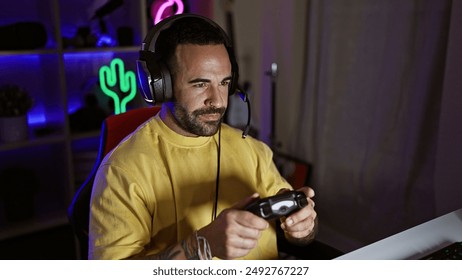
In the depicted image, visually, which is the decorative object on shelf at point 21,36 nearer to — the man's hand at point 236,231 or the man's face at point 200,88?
the man's face at point 200,88

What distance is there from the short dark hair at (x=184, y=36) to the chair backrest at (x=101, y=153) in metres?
0.23

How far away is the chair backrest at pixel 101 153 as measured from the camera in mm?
1026

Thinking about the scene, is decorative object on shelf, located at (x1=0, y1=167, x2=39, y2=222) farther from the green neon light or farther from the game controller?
the game controller

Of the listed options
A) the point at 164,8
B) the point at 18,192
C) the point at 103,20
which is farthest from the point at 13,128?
the point at 164,8

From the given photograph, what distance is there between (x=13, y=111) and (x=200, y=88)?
1343 mm

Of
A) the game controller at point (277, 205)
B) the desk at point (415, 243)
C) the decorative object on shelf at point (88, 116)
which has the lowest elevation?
the decorative object on shelf at point (88, 116)

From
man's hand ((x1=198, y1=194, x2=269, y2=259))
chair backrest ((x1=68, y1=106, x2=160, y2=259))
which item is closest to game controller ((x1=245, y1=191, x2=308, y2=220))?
man's hand ((x1=198, y1=194, x2=269, y2=259))

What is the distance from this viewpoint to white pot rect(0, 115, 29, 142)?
191 cm

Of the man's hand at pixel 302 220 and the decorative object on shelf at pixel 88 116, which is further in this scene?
the decorative object on shelf at pixel 88 116

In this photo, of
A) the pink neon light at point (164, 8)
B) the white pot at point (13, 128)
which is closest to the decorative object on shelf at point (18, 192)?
the white pot at point (13, 128)

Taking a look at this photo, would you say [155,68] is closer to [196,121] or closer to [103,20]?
[196,121]

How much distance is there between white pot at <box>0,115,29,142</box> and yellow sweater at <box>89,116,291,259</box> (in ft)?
4.07

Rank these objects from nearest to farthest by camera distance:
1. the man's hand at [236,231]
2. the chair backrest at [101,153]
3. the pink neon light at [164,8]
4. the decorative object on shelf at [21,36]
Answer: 1. the man's hand at [236,231]
2. the chair backrest at [101,153]
3. the decorative object on shelf at [21,36]
4. the pink neon light at [164,8]
